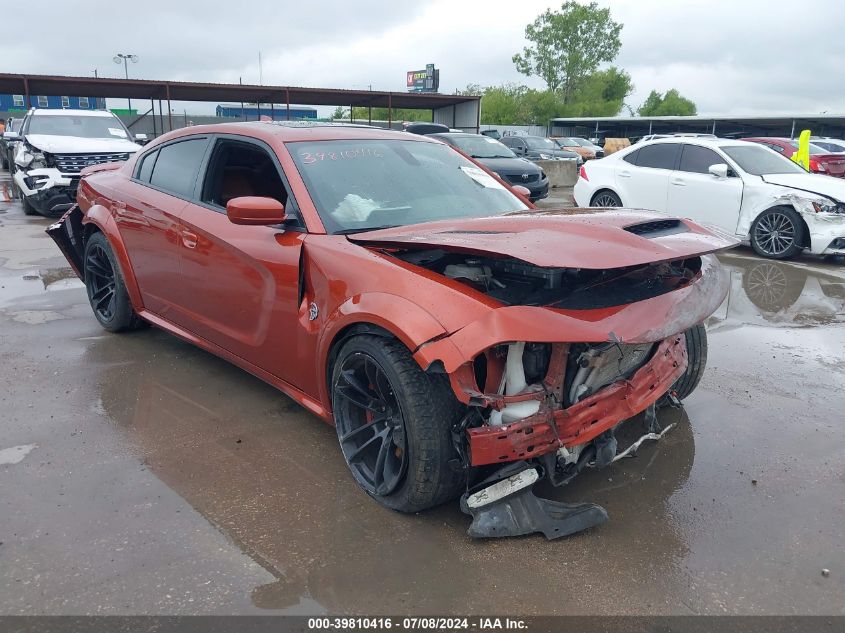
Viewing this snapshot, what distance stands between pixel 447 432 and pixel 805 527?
1557mm

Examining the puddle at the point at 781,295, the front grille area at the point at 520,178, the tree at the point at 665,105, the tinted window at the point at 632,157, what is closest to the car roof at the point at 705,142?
the tinted window at the point at 632,157

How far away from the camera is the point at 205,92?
2405 cm

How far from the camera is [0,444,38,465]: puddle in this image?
3.26 metres

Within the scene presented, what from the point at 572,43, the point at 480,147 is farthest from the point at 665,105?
the point at 480,147

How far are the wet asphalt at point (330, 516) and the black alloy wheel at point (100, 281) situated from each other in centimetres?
74

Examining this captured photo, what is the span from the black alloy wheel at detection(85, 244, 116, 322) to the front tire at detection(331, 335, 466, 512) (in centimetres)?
290

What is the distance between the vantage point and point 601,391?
8.50ft

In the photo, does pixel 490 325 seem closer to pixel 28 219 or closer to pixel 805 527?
pixel 805 527

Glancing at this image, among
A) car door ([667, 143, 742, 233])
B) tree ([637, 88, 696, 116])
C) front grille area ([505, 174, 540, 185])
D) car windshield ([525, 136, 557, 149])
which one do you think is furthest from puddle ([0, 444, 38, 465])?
tree ([637, 88, 696, 116])

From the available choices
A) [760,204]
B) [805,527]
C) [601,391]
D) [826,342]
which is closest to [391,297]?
[601,391]

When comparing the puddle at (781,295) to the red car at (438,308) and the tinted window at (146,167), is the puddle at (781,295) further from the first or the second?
the tinted window at (146,167)

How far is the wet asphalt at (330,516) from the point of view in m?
2.35

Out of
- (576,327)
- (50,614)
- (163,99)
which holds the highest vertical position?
(163,99)

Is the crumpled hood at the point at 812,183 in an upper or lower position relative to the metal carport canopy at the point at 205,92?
lower
